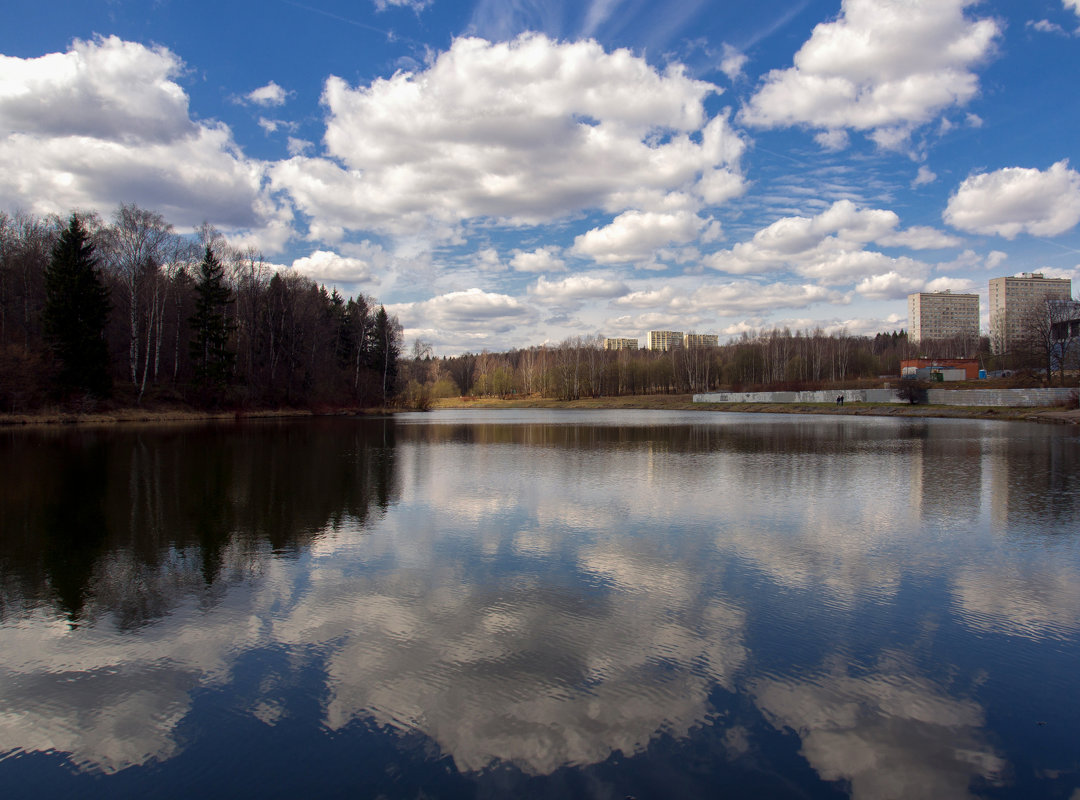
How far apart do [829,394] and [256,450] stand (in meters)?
61.0

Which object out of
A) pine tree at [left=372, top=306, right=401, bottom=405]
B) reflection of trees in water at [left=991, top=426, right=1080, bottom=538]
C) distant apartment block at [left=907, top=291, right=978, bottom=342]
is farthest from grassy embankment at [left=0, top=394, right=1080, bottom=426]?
distant apartment block at [left=907, top=291, right=978, bottom=342]

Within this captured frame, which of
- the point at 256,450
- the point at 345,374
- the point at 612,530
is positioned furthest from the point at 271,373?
the point at 612,530

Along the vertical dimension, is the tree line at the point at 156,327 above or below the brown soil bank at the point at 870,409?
above

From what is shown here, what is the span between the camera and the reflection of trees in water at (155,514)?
6.89m

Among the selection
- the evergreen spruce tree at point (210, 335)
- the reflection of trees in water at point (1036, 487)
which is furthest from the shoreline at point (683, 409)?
the reflection of trees in water at point (1036, 487)

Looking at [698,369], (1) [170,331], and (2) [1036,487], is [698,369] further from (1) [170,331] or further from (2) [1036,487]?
(2) [1036,487]

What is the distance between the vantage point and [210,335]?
48.5m

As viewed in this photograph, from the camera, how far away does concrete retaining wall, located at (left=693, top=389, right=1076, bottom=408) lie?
43.8 m

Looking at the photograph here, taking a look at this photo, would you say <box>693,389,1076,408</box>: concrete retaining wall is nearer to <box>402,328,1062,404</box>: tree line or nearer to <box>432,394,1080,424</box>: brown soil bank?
<box>432,394,1080,424</box>: brown soil bank

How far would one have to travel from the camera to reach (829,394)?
67.1 m

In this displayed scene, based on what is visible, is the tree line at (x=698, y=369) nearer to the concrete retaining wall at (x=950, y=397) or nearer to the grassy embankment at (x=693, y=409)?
the concrete retaining wall at (x=950, y=397)

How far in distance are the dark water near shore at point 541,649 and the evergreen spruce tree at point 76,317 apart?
33.3 metres

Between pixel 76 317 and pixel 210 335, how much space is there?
981 centimetres

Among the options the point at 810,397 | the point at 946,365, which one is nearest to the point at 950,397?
the point at 810,397
